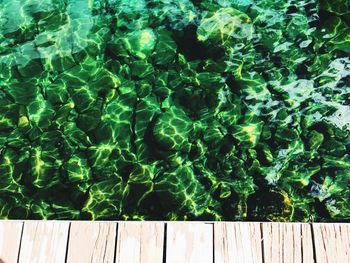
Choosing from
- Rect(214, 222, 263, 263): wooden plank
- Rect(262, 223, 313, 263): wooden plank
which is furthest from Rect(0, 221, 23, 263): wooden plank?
Rect(262, 223, 313, 263): wooden plank

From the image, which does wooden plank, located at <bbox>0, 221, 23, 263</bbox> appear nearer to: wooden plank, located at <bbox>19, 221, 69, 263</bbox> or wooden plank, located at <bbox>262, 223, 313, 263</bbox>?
wooden plank, located at <bbox>19, 221, 69, 263</bbox>

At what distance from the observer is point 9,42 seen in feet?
15.1

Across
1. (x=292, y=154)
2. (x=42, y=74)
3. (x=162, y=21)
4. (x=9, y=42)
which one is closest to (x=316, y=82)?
(x=292, y=154)

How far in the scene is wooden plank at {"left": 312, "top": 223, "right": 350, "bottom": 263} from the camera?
308 cm

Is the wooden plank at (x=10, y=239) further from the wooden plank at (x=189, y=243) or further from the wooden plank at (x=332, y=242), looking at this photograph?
the wooden plank at (x=332, y=242)

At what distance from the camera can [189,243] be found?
10.4ft

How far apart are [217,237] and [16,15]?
3.17 meters

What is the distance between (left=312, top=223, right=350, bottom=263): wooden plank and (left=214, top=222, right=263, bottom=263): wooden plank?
16.0 inches

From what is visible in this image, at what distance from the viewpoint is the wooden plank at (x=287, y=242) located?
10.1 feet

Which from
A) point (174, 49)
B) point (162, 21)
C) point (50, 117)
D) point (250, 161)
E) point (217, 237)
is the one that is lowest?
point (217, 237)

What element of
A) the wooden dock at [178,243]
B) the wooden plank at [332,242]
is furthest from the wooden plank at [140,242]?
the wooden plank at [332,242]

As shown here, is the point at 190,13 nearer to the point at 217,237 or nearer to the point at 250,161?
the point at 250,161

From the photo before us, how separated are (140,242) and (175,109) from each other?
Answer: 1.38m

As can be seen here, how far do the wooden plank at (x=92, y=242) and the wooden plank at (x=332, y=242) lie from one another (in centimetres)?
142
